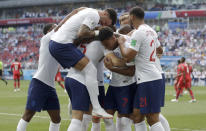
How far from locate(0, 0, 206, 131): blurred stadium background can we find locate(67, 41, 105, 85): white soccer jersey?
22.1m

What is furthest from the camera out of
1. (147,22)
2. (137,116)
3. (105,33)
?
(147,22)

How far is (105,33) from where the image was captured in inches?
267

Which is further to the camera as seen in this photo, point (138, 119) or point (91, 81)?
point (138, 119)

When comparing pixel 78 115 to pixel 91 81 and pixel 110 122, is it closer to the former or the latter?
pixel 91 81

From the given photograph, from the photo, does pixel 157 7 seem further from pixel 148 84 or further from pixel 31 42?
pixel 148 84

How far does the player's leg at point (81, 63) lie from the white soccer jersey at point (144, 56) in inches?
30.5

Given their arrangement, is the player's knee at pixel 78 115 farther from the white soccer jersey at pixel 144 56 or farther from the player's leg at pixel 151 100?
the white soccer jersey at pixel 144 56

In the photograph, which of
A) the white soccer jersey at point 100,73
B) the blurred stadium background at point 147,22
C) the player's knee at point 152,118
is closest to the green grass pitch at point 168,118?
the white soccer jersey at point 100,73

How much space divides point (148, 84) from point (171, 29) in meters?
42.8

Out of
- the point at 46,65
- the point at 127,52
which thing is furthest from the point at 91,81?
the point at 46,65

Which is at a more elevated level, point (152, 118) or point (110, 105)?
point (110, 105)

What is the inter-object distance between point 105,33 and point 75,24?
481mm

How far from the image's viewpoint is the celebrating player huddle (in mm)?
6719

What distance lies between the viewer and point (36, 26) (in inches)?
2507
